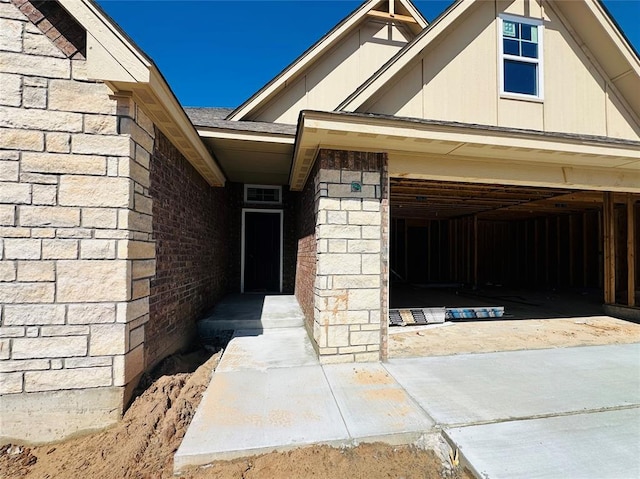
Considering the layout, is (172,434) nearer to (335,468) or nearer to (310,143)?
(335,468)

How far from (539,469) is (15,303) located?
15.1 feet

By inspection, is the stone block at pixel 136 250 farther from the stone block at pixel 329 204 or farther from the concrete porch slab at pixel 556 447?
the concrete porch slab at pixel 556 447

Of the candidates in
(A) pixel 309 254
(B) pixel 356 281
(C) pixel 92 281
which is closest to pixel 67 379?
(C) pixel 92 281

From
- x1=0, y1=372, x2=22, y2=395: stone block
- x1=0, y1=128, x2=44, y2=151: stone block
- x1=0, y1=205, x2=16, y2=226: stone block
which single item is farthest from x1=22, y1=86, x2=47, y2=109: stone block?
x1=0, y1=372, x2=22, y2=395: stone block

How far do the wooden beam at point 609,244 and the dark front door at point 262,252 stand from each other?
8.39 meters

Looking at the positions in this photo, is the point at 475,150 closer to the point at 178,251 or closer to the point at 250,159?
the point at 250,159

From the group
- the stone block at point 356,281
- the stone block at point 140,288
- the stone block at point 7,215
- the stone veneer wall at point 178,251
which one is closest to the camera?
the stone block at point 7,215

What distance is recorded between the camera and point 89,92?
283cm

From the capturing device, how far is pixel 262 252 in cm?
868

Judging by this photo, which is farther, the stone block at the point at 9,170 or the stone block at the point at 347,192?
the stone block at the point at 347,192

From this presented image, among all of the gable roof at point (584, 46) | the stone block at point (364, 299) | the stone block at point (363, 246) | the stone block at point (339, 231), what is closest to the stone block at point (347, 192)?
the stone block at point (339, 231)

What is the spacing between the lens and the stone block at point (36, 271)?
8.77 ft

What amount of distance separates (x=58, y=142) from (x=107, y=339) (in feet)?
6.47

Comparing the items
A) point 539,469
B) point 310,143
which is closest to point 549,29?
point 310,143
